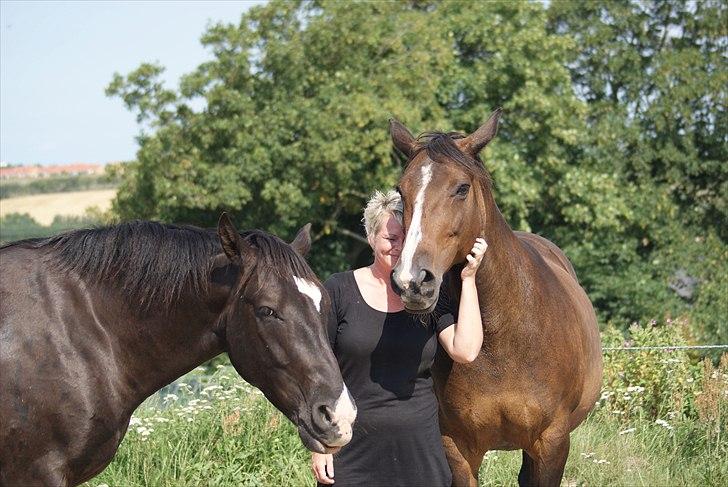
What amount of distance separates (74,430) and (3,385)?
343 millimetres

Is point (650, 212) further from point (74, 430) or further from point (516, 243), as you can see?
point (74, 430)

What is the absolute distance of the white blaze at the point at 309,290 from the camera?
3.71 m

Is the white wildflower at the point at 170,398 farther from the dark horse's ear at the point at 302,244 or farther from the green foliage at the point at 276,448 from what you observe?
the dark horse's ear at the point at 302,244

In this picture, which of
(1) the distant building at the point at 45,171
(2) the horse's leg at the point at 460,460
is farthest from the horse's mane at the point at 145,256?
(1) the distant building at the point at 45,171

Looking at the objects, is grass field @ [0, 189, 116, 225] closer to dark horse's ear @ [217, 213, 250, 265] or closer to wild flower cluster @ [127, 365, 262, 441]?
wild flower cluster @ [127, 365, 262, 441]

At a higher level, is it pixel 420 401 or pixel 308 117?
pixel 420 401

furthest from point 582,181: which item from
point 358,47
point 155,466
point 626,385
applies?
point 155,466

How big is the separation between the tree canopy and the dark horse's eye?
623 inches

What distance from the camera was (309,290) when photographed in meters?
3.72

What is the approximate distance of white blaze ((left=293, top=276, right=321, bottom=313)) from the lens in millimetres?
3711

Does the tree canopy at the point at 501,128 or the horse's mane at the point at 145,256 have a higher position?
the horse's mane at the point at 145,256

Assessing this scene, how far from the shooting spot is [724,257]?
24.7m

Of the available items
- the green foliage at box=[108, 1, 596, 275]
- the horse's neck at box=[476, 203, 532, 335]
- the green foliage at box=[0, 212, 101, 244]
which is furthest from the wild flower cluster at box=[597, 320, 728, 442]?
the green foliage at box=[0, 212, 101, 244]

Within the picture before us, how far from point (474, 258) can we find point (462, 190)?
34cm
